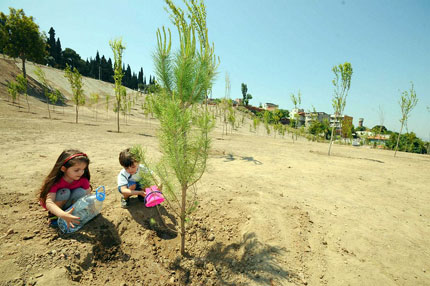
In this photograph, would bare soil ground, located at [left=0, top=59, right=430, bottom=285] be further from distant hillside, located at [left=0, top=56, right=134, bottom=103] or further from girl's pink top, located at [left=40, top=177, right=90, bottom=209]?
distant hillside, located at [left=0, top=56, right=134, bottom=103]

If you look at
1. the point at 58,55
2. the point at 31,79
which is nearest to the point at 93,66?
the point at 58,55

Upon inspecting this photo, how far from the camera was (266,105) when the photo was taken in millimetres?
104750

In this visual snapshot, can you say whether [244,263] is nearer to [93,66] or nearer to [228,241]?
[228,241]

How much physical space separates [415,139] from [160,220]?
35.4 meters

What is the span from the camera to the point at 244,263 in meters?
2.36

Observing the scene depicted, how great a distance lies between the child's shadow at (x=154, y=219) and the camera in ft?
9.50

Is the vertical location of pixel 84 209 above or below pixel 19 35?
below

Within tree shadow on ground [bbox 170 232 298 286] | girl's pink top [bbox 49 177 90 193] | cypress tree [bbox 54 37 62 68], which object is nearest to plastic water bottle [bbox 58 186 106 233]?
girl's pink top [bbox 49 177 90 193]

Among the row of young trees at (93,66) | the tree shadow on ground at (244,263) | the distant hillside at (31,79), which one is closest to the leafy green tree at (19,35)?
the distant hillside at (31,79)

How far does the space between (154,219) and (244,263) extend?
5.03ft

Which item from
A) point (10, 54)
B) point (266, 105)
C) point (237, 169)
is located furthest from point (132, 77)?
point (237, 169)

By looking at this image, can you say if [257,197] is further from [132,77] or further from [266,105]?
[266,105]

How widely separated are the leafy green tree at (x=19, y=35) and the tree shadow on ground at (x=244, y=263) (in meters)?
39.0

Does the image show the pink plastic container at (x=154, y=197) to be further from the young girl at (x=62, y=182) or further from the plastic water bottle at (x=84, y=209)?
the young girl at (x=62, y=182)
